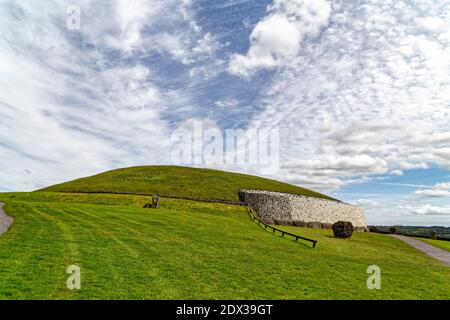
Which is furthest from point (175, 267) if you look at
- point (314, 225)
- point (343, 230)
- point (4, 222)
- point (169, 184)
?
point (169, 184)

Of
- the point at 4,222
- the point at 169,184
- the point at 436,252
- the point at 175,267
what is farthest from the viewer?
the point at 169,184

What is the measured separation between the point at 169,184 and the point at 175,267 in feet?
195

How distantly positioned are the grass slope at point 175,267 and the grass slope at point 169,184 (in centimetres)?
3806

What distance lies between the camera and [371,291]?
14578 millimetres

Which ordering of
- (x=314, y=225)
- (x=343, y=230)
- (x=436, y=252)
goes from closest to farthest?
(x=436, y=252)
(x=343, y=230)
(x=314, y=225)

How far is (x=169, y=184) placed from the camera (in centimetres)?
7381

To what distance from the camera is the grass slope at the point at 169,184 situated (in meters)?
65.7

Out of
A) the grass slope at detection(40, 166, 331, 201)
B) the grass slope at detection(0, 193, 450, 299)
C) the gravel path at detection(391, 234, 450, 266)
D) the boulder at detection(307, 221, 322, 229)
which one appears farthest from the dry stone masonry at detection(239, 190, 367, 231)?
the grass slope at detection(0, 193, 450, 299)

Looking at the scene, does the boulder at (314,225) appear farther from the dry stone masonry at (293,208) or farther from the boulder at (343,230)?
the boulder at (343,230)

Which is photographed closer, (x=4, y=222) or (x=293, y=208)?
(x=4, y=222)

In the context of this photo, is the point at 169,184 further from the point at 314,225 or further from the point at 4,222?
the point at 4,222

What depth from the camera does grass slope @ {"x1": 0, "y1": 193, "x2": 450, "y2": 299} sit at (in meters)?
12.0

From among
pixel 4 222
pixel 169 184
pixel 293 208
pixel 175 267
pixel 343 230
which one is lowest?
pixel 175 267
